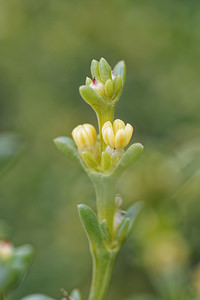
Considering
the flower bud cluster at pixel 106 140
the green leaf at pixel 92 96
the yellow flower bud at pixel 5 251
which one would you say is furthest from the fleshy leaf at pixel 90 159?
the yellow flower bud at pixel 5 251

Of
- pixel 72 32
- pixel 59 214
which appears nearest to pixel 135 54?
pixel 72 32

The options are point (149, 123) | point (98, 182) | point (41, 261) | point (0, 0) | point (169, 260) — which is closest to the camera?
point (98, 182)

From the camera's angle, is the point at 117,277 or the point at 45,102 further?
the point at 45,102

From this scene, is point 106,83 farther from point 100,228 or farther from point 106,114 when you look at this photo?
point 100,228

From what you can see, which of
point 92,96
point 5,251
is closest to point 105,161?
point 92,96

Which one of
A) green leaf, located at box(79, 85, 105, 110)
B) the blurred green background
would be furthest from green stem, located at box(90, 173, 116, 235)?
the blurred green background

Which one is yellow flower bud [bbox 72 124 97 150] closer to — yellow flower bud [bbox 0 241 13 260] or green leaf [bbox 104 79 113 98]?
green leaf [bbox 104 79 113 98]

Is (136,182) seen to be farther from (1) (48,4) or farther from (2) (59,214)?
(1) (48,4)
